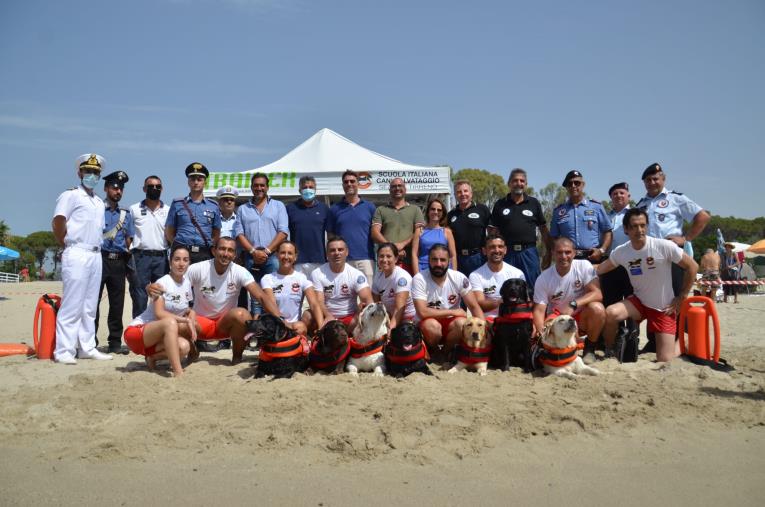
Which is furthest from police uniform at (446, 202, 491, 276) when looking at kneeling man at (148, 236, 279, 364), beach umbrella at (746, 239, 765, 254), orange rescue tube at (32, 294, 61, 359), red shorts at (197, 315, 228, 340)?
beach umbrella at (746, 239, 765, 254)

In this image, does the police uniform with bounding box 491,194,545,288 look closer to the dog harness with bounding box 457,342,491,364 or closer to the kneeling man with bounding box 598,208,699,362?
the kneeling man with bounding box 598,208,699,362

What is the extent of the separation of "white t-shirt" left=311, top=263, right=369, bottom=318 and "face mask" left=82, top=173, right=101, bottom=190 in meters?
2.50

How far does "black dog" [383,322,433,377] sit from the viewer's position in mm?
4492

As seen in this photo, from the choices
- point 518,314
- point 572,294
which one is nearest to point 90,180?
point 518,314

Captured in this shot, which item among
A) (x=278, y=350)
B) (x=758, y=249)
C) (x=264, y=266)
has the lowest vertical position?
(x=278, y=350)

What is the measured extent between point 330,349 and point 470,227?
2.36m

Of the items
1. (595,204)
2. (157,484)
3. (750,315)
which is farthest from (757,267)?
(157,484)

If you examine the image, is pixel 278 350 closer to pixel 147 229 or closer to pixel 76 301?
pixel 76 301

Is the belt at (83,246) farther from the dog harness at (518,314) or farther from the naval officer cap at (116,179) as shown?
the dog harness at (518,314)

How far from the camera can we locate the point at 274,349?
14.7 feet

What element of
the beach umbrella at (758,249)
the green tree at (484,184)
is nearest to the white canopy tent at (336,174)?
the beach umbrella at (758,249)

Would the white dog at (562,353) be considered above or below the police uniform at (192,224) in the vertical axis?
below

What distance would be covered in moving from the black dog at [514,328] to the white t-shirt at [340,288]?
1469 millimetres

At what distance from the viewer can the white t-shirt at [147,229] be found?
19.5 feet
